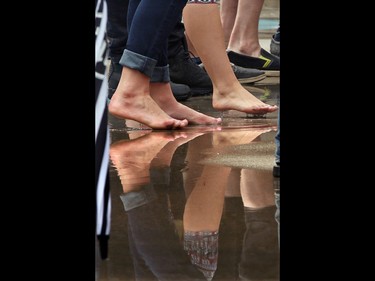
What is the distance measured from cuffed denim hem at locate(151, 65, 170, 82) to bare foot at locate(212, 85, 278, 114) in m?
0.32

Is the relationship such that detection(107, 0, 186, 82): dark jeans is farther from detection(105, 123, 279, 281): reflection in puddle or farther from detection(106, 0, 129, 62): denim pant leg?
detection(106, 0, 129, 62): denim pant leg

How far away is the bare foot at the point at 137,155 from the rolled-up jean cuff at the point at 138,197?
5cm

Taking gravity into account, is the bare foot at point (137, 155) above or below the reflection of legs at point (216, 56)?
below

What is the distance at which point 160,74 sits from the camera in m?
5.19

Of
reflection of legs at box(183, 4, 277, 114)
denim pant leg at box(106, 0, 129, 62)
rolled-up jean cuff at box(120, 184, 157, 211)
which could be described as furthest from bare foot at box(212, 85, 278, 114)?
rolled-up jean cuff at box(120, 184, 157, 211)

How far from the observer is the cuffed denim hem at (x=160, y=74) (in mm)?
5152

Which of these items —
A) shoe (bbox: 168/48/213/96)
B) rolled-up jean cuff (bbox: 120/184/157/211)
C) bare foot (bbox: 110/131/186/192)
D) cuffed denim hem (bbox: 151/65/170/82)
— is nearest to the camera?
rolled-up jean cuff (bbox: 120/184/157/211)

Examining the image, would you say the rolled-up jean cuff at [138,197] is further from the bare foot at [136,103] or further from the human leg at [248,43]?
the human leg at [248,43]

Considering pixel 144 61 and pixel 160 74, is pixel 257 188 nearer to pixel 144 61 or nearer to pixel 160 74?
pixel 144 61

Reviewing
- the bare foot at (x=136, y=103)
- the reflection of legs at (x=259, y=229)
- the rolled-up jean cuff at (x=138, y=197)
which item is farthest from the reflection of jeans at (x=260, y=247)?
the bare foot at (x=136, y=103)

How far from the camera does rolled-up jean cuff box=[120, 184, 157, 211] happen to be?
143 inches

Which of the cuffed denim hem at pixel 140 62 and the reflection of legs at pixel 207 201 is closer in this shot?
the reflection of legs at pixel 207 201
